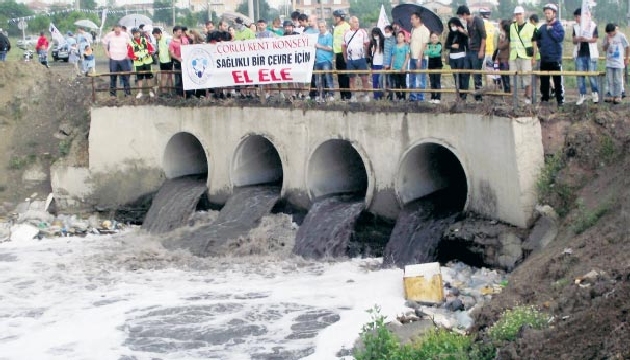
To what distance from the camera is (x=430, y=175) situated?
76.2ft

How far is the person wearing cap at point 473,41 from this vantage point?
21312mm

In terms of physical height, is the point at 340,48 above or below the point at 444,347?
above

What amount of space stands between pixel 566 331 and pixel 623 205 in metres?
4.70

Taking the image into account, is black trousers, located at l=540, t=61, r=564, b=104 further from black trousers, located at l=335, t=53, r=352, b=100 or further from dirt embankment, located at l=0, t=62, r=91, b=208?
dirt embankment, located at l=0, t=62, r=91, b=208

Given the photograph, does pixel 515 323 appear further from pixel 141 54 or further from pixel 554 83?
pixel 141 54

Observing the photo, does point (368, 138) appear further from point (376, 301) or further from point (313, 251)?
point (376, 301)

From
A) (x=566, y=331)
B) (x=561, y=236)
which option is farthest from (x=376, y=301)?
(x=566, y=331)

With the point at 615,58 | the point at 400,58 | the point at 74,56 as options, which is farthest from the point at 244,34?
the point at 74,56

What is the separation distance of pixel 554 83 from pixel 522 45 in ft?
3.09

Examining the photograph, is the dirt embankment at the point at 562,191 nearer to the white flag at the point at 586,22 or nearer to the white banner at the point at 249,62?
the white flag at the point at 586,22

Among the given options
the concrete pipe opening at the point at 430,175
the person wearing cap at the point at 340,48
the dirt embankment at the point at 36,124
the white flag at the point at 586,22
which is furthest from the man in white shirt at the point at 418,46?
the dirt embankment at the point at 36,124

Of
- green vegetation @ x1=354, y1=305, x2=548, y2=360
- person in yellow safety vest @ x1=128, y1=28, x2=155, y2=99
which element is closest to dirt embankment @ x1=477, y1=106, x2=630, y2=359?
green vegetation @ x1=354, y1=305, x2=548, y2=360

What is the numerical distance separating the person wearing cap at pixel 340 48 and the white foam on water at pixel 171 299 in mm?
4473

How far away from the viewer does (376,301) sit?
1844cm
